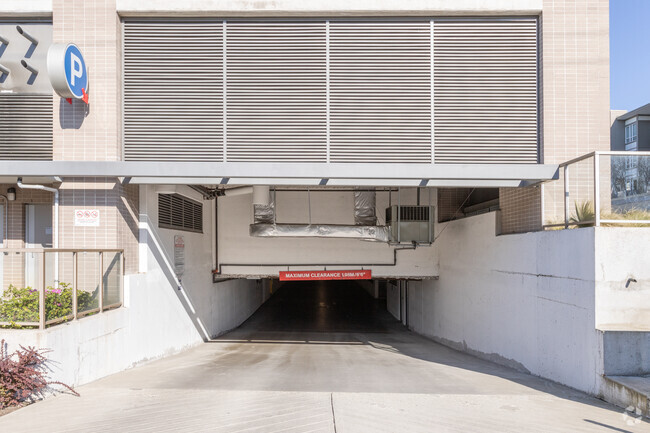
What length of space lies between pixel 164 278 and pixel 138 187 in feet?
7.33

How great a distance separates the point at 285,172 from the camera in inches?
347

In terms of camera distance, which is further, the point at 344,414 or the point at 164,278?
the point at 164,278

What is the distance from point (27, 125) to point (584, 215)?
1096 centimetres

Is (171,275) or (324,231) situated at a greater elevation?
(324,231)

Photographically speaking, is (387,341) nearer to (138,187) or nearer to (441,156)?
(441,156)

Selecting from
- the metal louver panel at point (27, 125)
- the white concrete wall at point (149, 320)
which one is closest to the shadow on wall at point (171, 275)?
the white concrete wall at point (149, 320)

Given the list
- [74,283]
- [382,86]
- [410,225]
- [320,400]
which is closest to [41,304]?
[74,283]

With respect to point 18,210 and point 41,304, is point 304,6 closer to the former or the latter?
point 41,304

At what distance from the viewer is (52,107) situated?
9516mm

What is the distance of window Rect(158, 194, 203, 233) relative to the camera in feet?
35.6

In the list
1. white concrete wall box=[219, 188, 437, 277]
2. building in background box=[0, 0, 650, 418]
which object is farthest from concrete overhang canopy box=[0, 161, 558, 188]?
white concrete wall box=[219, 188, 437, 277]

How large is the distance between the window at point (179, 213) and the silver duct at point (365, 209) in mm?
4821

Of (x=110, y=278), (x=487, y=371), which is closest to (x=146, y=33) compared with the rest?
(x=110, y=278)

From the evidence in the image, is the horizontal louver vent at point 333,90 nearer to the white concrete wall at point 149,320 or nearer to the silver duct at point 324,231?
the white concrete wall at point 149,320
